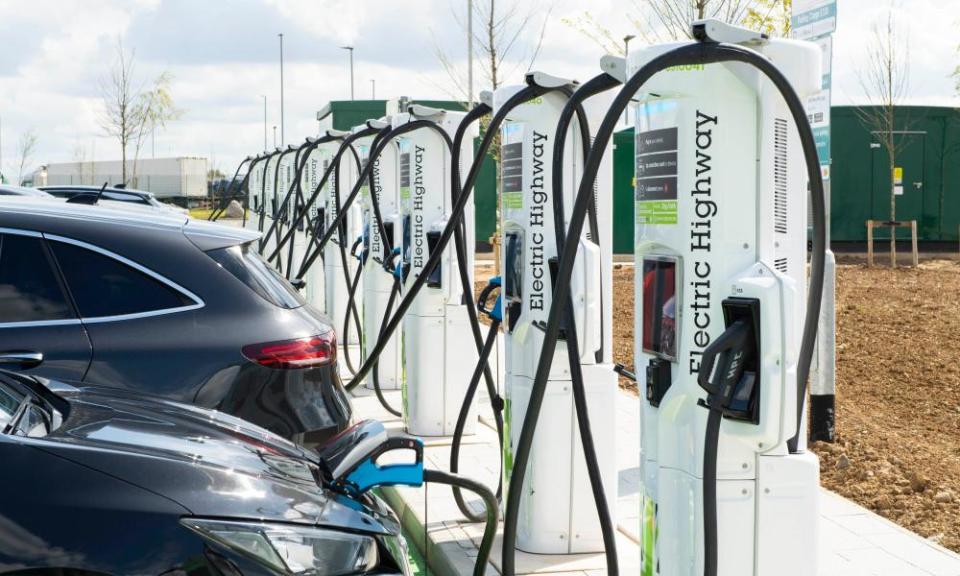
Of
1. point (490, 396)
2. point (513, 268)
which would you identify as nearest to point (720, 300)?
point (513, 268)

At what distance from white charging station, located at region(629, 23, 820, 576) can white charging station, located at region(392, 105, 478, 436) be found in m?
4.44

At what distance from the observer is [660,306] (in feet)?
12.6

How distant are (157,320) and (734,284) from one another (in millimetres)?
2552

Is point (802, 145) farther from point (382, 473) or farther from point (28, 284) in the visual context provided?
point (28, 284)

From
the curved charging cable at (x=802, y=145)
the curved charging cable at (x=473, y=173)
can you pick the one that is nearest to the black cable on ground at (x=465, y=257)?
the curved charging cable at (x=473, y=173)

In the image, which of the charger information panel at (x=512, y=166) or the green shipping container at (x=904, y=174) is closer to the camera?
the charger information panel at (x=512, y=166)

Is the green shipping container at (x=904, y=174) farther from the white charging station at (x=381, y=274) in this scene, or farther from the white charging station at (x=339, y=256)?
the white charging station at (x=381, y=274)

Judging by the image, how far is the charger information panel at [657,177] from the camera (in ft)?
12.4

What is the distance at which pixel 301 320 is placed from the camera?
537cm

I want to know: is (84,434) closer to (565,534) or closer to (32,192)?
(565,534)

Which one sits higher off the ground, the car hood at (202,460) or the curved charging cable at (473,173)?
the curved charging cable at (473,173)

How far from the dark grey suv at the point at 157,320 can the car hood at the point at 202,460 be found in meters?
1.00

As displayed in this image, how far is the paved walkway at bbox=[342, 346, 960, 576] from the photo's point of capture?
17.4ft

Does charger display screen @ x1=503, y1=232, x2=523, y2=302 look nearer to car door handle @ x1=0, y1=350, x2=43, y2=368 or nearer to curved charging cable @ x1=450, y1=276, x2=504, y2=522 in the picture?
curved charging cable @ x1=450, y1=276, x2=504, y2=522
